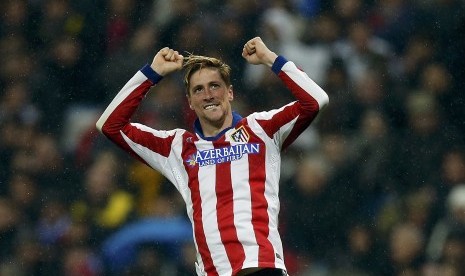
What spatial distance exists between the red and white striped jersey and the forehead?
0.61 feet

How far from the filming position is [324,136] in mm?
7016

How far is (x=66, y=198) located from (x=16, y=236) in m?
0.39

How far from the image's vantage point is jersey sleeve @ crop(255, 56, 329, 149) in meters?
4.54

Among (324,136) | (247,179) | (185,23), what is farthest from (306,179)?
(247,179)

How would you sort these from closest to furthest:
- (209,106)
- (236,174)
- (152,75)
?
(236,174)
(209,106)
(152,75)

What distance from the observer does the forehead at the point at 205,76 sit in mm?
4680

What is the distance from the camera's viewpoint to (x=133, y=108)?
15.7 ft

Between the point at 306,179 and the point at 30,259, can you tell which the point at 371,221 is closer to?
the point at 306,179

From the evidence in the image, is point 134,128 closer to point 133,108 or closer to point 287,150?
point 133,108

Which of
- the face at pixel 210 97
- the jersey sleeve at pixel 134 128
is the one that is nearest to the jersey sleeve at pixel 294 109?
the face at pixel 210 97

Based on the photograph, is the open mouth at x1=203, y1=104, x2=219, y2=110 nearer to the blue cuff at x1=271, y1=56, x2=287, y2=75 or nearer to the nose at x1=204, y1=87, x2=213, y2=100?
the nose at x1=204, y1=87, x2=213, y2=100

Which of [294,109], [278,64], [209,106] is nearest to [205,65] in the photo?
[209,106]

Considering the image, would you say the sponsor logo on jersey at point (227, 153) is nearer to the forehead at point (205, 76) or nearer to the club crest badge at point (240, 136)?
the club crest badge at point (240, 136)

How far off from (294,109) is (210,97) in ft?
1.12
